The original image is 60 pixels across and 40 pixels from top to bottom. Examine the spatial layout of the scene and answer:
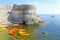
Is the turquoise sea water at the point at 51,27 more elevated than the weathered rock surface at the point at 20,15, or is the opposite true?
the weathered rock surface at the point at 20,15

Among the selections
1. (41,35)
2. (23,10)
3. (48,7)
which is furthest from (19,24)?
(48,7)

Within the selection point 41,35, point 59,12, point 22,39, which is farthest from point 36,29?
point 59,12

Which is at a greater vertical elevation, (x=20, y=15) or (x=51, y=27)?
(x=20, y=15)

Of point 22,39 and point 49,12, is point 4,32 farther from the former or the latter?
point 49,12

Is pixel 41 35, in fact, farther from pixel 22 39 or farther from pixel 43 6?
pixel 43 6

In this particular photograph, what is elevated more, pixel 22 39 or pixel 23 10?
pixel 23 10

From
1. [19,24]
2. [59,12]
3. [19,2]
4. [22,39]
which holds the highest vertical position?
[19,2]

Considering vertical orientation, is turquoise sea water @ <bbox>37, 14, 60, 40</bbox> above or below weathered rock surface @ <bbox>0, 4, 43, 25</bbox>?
below
